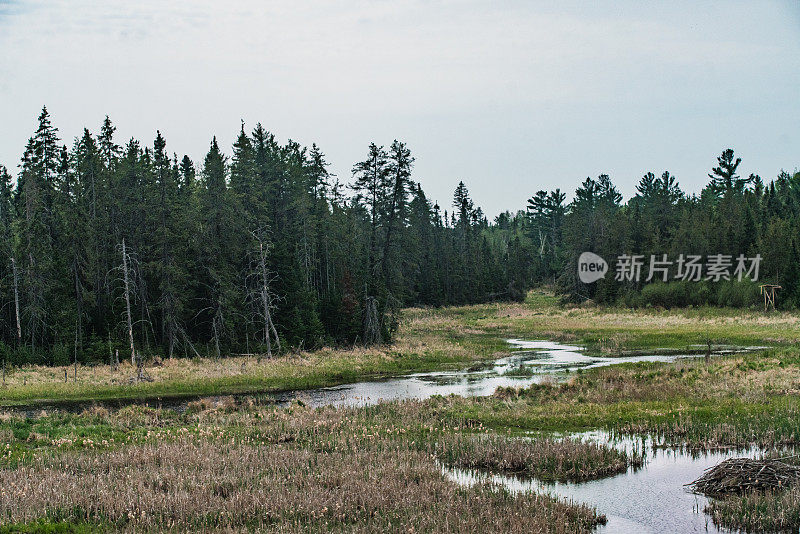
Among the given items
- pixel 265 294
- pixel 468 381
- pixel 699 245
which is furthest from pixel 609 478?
pixel 699 245

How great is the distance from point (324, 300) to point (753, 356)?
3038 cm

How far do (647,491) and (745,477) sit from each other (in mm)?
1895

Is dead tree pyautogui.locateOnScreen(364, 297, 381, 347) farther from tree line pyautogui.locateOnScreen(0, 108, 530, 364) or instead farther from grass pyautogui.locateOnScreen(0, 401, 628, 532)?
grass pyautogui.locateOnScreen(0, 401, 628, 532)

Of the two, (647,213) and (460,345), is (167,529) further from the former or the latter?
(647,213)

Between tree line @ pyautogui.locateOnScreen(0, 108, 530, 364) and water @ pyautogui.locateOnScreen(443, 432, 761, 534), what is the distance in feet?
93.8

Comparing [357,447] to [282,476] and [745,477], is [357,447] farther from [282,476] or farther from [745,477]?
[745,477]

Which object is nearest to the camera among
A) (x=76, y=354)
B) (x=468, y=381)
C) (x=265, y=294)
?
(x=468, y=381)

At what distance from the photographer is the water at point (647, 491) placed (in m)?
12.1

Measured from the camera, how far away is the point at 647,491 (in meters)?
14.0

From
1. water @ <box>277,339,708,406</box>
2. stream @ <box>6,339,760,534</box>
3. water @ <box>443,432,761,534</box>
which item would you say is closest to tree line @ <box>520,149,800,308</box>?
water @ <box>277,339,708,406</box>

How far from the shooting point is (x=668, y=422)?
20.0 meters

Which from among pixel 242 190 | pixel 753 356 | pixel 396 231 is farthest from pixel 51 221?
pixel 753 356

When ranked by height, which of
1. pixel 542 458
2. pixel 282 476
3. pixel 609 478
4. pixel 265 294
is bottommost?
pixel 609 478

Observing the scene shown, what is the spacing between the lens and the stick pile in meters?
13.2
